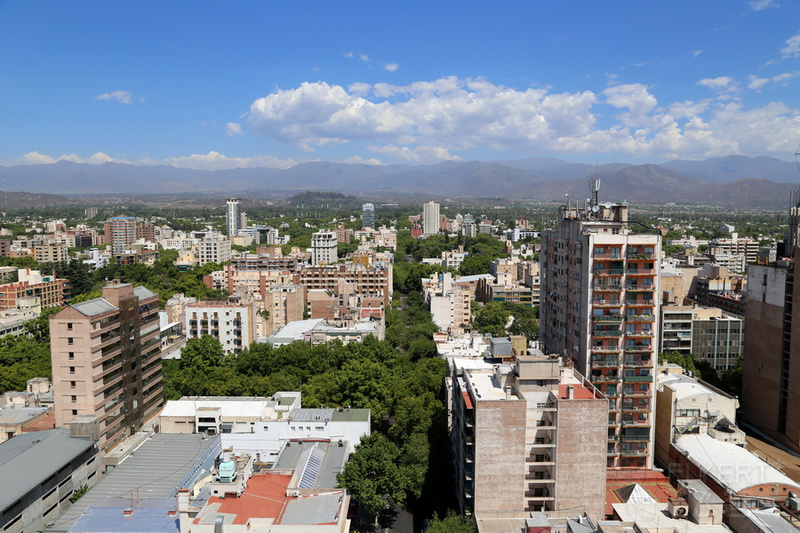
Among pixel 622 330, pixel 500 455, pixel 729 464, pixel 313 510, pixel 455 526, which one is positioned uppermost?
pixel 622 330

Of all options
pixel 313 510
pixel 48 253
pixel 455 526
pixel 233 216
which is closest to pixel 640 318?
pixel 455 526

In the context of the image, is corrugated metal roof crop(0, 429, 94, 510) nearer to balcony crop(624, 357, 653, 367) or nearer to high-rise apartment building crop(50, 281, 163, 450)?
high-rise apartment building crop(50, 281, 163, 450)

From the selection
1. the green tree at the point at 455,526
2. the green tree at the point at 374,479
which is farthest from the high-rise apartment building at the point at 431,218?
the green tree at the point at 455,526

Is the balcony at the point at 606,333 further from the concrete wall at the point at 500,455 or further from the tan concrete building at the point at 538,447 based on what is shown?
the concrete wall at the point at 500,455

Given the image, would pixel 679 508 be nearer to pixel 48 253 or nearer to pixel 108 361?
pixel 108 361

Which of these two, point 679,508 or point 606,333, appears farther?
point 606,333

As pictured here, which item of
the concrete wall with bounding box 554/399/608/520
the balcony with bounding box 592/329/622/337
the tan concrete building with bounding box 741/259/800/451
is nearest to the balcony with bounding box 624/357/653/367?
the balcony with bounding box 592/329/622/337
